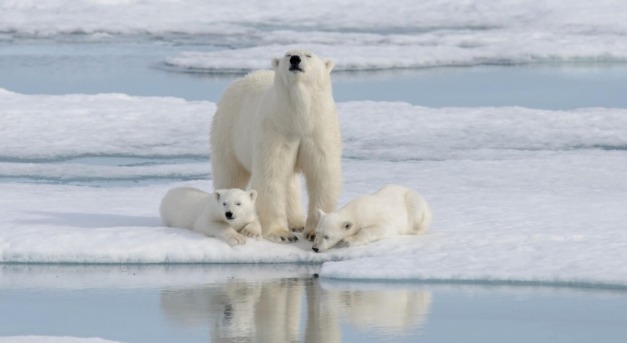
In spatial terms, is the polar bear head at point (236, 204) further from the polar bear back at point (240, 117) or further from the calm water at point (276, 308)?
the polar bear back at point (240, 117)

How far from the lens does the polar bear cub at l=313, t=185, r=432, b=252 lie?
6.27 meters

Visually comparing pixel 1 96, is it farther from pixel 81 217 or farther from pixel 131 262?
pixel 131 262

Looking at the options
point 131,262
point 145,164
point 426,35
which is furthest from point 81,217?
point 426,35

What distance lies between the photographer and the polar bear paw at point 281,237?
21.0 feet

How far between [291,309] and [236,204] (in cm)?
102

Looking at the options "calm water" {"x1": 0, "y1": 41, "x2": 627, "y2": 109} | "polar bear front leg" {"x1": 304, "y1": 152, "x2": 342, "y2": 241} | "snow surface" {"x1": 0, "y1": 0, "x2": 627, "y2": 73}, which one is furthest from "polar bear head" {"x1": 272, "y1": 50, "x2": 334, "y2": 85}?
"snow surface" {"x1": 0, "y1": 0, "x2": 627, "y2": 73}

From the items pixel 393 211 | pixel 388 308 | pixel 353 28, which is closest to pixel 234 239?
pixel 393 211

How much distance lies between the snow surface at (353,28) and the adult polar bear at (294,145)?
9.69 metres

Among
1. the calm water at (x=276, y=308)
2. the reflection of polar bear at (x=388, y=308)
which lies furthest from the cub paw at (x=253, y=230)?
the reflection of polar bear at (x=388, y=308)

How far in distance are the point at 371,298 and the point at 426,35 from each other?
13.8 meters

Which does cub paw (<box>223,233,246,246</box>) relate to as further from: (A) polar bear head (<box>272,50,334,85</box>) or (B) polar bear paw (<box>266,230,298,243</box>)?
(A) polar bear head (<box>272,50,334,85</box>)

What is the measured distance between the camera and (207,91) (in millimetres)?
14516

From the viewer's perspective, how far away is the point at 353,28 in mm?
20562

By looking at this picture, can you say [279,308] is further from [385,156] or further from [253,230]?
[385,156]
